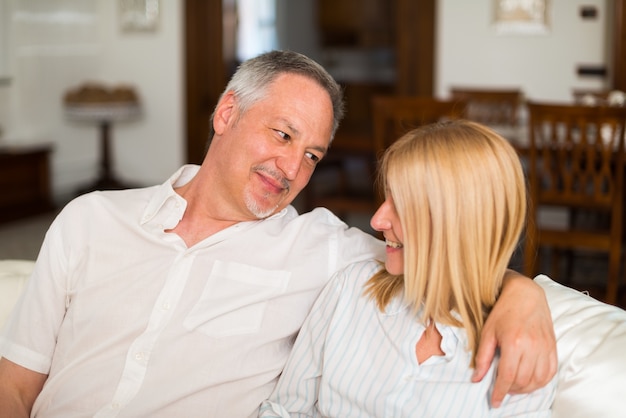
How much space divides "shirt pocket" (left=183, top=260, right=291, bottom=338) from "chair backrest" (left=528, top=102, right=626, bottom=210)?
2.27 meters

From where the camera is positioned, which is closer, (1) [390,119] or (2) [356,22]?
(1) [390,119]

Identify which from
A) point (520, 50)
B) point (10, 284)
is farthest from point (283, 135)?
point (520, 50)

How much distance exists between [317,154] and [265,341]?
15.8 inches

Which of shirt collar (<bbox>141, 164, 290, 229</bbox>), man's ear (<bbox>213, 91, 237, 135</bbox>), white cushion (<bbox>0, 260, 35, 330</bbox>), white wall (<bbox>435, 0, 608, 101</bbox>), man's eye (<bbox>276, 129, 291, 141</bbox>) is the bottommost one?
white cushion (<bbox>0, 260, 35, 330</bbox>)

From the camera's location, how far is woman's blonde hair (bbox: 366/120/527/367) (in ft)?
4.15

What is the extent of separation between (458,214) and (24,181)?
5012 mm

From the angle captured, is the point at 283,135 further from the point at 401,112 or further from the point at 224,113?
the point at 401,112

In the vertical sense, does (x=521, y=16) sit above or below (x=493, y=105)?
above

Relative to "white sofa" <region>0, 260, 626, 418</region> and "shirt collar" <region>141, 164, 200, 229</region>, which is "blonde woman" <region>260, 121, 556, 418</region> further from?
"shirt collar" <region>141, 164, 200, 229</region>

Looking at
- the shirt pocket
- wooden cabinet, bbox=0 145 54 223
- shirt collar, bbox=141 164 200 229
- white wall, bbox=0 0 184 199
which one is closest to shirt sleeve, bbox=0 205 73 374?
shirt collar, bbox=141 164 200 229

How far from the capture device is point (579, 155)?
3531 millimetres

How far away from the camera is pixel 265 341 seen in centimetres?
155

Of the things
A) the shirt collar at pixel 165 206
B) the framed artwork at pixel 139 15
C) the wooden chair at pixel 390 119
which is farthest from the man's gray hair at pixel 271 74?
the framed artwork at pixel 139 15

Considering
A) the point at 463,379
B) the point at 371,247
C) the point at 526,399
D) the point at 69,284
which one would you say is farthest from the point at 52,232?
the point at 526,399
